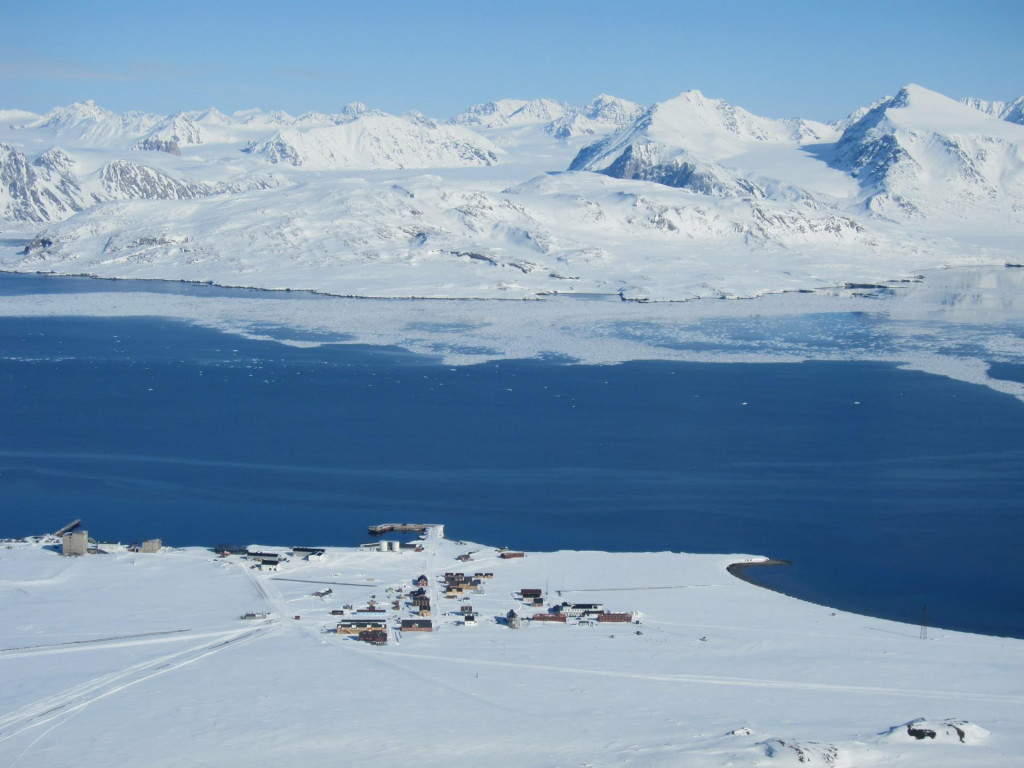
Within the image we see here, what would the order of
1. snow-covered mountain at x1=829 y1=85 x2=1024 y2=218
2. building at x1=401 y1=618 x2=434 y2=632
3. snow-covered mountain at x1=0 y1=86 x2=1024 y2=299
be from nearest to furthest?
building at x1=401 y1=618 x2=434 y2=632 → snow-covered mountain at x1=0 y1=86 x2=1024 y2=299 → snow-covered mountain at x1=829 y1=85 x2=1024 y2=218

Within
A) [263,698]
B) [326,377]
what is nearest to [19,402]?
[326,377]

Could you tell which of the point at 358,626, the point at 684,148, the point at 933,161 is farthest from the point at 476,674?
the point at 933,161

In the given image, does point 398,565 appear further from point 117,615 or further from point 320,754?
point 320,754

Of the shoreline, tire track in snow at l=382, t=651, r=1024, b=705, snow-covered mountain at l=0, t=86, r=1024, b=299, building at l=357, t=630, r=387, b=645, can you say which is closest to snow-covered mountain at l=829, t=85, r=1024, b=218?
snow-covered mountain at l=0, t=86, r=1024, b=299

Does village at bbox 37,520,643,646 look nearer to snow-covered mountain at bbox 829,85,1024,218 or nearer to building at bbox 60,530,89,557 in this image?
building at bbox 60,530,89,557

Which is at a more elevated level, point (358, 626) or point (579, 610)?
point (579, 610)

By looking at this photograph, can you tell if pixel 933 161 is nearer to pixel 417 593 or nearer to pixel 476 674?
pixel 417 593
